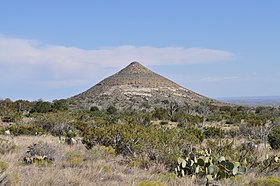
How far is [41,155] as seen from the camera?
945 cm

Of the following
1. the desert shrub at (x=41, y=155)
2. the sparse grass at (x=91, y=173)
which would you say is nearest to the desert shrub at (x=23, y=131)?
the sparse grass at (x=91, y=173)

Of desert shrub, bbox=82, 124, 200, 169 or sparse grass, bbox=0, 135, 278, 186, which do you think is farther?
desert shrub, bbox=82, 124, 200, 169

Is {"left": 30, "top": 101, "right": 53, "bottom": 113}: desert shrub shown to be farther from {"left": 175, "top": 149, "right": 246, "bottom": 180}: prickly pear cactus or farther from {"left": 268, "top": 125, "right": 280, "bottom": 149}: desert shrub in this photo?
{"left": 175, "top": 149, "right": 246, "bottom": 180}: prickly pear cactus

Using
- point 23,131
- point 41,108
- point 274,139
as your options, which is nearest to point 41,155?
point 23,131

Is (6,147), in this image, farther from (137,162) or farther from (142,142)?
(137,162)

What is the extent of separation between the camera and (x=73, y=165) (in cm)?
869

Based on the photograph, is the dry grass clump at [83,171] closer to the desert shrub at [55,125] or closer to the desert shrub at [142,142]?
the desert shrub at [142,142]

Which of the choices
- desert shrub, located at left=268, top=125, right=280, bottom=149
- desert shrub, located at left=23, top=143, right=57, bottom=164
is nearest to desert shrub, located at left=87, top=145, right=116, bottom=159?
desert shrub, located at left=23, top=143, right=57, bottom=164

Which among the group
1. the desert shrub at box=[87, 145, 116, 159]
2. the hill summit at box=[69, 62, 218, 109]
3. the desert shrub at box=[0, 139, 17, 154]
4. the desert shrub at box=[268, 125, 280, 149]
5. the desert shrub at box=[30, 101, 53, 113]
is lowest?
the desert shrub at box=[268, 125, 280, 149]

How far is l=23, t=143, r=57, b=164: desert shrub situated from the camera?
8.88m

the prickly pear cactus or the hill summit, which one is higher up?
the hill summit

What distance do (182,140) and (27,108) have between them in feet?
101

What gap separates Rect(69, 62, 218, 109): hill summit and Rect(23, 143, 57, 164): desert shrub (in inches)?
2161

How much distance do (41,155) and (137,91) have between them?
65.6 meters
